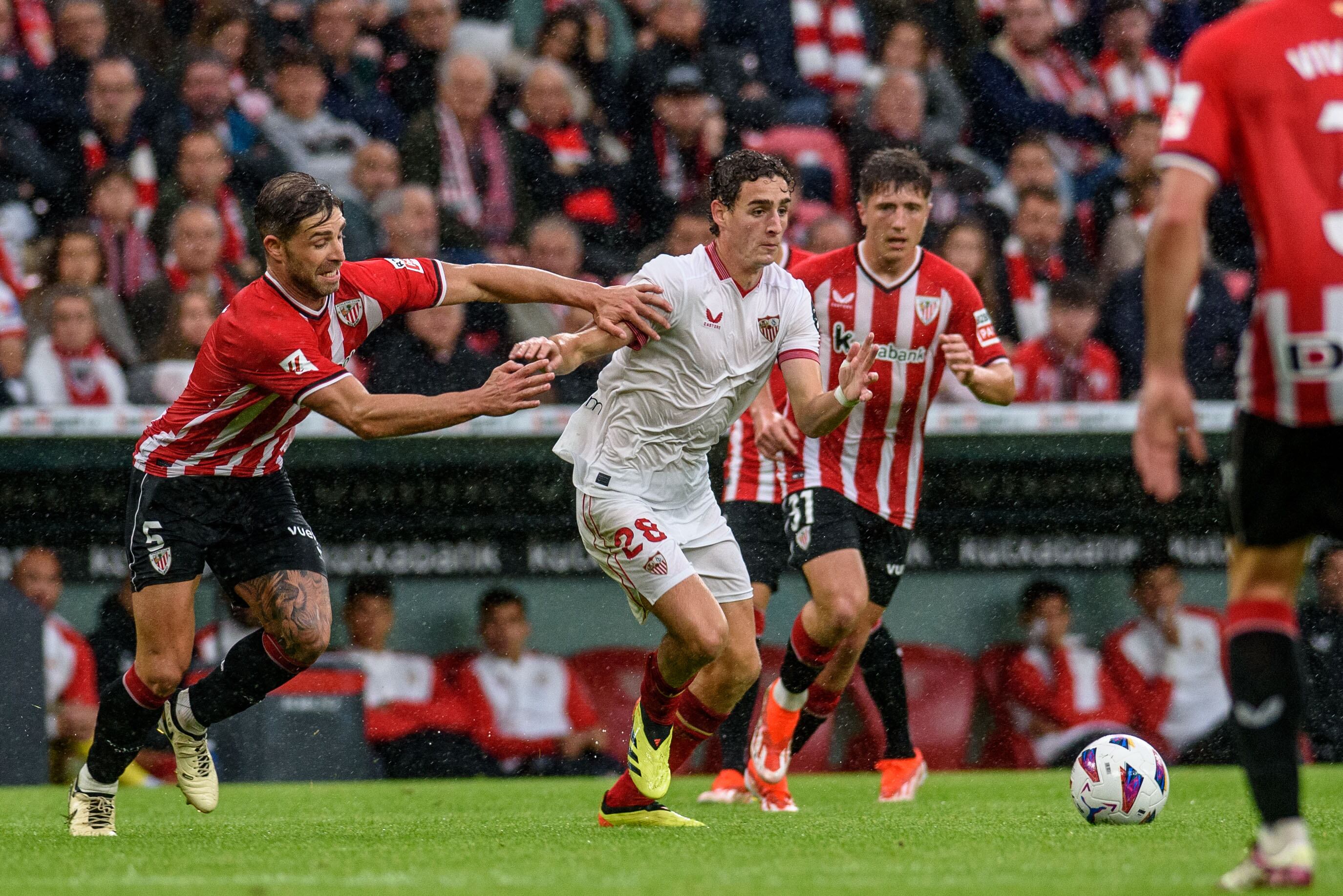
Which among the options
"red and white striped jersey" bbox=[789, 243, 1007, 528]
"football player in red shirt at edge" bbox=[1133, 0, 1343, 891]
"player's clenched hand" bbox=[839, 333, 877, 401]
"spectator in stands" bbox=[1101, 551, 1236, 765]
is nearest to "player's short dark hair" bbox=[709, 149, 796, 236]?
"player's clenched hand" bbox=[839, 333, 877, 401]

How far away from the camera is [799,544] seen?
713 cm

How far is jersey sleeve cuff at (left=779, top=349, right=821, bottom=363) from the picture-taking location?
6.14 metres

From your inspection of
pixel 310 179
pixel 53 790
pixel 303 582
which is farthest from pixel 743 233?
pixel 53 790

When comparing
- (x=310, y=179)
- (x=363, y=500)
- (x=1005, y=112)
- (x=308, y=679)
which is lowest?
(x=308, y=679)

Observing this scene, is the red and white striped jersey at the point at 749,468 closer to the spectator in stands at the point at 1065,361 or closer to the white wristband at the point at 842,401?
the white wristband at the point at 842,401

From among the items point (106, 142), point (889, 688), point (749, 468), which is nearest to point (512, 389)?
point (749, 468)

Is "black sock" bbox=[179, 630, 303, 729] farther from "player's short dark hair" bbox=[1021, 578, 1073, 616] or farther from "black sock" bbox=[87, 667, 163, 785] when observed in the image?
"player's short dark hair" bbox=[1021, 578, 1073, 616]

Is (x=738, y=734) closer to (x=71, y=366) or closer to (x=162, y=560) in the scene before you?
(x=162, y=560)

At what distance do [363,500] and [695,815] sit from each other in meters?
4.14

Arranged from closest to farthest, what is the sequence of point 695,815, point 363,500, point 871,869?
point 871,869 → point 695,815 → point 363,500

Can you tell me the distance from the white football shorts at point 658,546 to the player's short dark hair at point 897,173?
1820 mm

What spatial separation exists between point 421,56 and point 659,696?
A: 7058 mm

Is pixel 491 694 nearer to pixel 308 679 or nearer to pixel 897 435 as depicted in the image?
pixel 308 679

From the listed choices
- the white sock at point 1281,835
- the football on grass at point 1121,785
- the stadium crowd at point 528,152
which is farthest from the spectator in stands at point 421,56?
the white sock at point 1281,835
